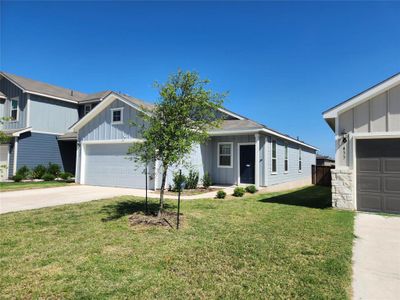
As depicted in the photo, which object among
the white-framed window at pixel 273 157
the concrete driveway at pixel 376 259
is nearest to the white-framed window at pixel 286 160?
the white-framed window at pixel 273 157

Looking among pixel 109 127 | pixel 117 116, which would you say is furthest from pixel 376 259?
pixel 109 127

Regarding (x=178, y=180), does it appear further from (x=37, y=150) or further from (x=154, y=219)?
(x=37, y=150)

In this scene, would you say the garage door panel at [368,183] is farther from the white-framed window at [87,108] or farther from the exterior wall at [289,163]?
the white-framed window at [87,108]

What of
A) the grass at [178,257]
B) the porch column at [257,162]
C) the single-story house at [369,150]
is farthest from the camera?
the porch column at [257,162]

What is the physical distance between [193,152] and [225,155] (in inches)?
89.9

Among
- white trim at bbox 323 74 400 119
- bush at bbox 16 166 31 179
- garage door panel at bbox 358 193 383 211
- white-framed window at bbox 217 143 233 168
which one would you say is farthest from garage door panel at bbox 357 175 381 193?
bush at bbox 16 166 31 179

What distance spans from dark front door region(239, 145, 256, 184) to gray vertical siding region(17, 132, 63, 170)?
14225 millimetres

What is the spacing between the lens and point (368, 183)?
8664 mm

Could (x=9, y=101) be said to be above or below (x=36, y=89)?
below

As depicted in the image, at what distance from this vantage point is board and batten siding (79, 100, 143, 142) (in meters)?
14.7

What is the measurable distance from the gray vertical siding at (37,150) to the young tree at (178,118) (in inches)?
598

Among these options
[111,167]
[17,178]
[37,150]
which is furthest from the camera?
[37,150]

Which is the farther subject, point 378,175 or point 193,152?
point 193,152

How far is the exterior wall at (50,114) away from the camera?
19016 mm
